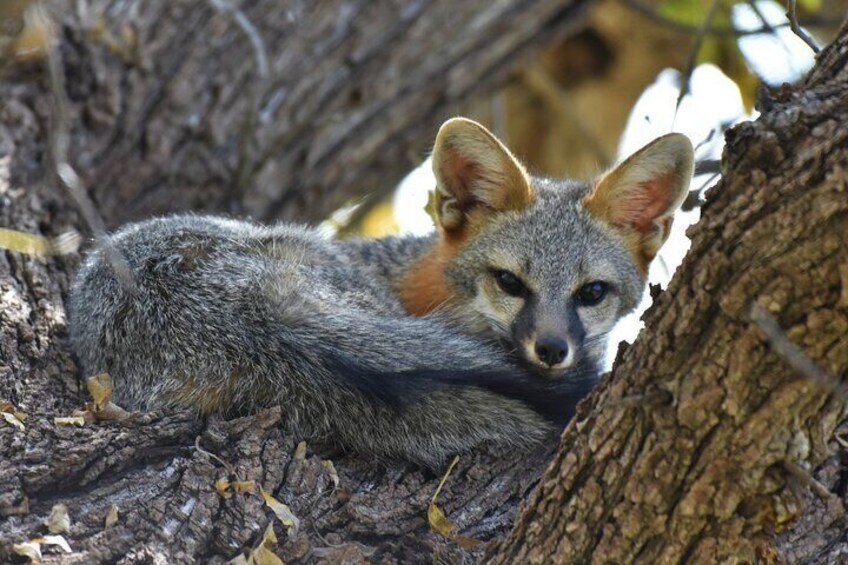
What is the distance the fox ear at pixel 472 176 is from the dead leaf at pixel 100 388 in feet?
6.80

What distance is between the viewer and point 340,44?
→ 23.8 ft

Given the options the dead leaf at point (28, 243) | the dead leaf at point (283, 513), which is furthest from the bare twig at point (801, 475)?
the dead leaf at point (28, 243)

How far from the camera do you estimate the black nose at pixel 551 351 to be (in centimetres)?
487

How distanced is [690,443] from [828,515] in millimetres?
901

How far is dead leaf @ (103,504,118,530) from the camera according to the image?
368cm

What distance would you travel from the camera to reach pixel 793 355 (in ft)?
8.43

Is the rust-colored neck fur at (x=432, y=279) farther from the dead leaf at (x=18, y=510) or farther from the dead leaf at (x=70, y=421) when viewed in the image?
the dead leaf at (x=18, y=510)

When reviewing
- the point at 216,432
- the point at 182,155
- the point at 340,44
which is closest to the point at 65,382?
the point at 216,432

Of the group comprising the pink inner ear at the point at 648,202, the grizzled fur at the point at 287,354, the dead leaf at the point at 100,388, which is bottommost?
the dead leaf at the point at 100,388

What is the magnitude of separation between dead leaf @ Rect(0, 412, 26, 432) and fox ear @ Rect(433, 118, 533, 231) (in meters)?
2.54

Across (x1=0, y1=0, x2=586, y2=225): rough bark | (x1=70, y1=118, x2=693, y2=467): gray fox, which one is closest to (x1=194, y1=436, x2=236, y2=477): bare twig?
(x1=70, y1=118, x2=693, y2=467): gray fox

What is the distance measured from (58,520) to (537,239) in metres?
2.82

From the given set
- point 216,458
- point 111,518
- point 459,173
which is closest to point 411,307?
point 459,173

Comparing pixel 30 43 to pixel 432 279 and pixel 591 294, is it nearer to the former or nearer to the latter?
pixel 432 279
